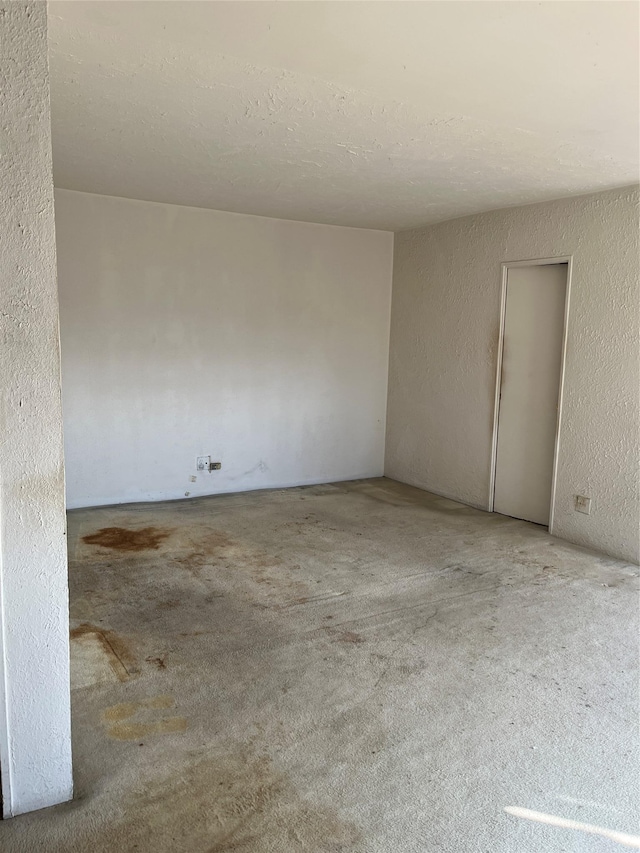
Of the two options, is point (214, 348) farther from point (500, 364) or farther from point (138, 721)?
point (138, 721)

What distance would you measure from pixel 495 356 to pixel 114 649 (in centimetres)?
369

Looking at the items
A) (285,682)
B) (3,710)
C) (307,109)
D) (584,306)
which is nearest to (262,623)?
(285,682)

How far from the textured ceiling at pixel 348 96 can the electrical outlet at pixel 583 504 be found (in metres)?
2.10

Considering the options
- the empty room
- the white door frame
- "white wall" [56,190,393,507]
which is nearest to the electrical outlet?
the empty room

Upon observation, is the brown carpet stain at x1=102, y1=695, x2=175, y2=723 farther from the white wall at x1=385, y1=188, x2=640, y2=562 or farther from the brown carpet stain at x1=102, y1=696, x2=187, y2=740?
the white wall at x1=385, y1=188, x2=640, y2=562

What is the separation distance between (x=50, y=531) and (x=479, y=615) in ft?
7.79

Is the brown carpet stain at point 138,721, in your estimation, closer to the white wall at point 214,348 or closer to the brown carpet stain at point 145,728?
the brown carpet stain at point 145,728

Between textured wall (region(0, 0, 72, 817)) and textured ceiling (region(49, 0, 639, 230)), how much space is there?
2.05 ft

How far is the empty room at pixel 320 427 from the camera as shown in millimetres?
1904

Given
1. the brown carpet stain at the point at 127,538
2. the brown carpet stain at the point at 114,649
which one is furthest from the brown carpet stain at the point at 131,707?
the brown carpet stain at the point at 127,538

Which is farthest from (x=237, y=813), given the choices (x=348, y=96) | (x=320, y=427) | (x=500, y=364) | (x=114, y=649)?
(x=320, y=427)

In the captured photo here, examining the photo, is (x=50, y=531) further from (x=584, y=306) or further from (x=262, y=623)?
(x=584, y=306)

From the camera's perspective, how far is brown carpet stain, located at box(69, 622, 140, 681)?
278cm

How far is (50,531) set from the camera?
6.05ft
